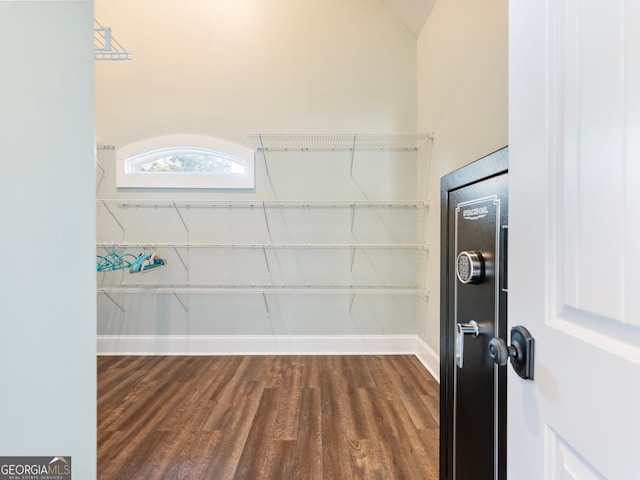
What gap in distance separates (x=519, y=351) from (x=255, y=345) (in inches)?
101

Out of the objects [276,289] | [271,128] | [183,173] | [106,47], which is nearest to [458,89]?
[271,128]

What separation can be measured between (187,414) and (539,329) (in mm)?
2030

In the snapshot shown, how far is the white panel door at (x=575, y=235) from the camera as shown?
359 mm

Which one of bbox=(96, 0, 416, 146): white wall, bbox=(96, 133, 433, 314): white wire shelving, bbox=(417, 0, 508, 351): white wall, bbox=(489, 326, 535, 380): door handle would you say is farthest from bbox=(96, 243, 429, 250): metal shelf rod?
bbox=(489, 326, 535, 380): door handle

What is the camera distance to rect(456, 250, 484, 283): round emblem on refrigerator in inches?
30.5

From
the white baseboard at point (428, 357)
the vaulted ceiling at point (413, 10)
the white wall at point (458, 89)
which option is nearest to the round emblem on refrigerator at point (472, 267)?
the white wall at point (458, 89)

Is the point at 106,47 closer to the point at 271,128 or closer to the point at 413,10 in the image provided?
the point at 271,128

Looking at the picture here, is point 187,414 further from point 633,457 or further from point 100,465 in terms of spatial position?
point 633,457

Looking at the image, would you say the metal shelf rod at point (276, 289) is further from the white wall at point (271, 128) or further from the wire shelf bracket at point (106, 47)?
the wire shelf bracket at point (106, 47)

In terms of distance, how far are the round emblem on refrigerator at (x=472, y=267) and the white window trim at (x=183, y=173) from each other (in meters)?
2.28

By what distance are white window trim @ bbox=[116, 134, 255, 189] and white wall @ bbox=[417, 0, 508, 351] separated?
1.65 m

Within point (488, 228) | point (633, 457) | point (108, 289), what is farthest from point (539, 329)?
point (108, 289)

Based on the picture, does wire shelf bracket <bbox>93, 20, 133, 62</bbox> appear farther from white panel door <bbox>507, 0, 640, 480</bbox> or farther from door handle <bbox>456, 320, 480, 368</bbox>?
door handle <bbox>456, 320, 480, 368</bbox>

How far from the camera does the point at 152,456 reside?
4.88ft
